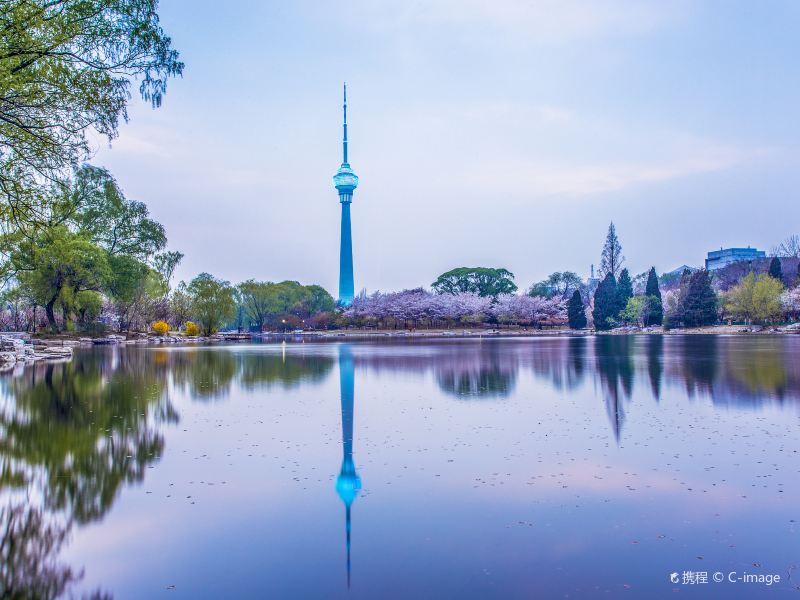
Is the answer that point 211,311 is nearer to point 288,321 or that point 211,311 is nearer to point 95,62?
point 288,321

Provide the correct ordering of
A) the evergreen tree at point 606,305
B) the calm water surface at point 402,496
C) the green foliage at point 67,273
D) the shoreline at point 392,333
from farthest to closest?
the evergreen tree at point 606,305 → the shoreline at point 392,333 → the green foliage at point 67,273 → the calm water surface at point 402,496

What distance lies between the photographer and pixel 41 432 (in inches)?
429

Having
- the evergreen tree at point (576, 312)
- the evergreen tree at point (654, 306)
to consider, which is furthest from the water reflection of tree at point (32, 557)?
the evergreen tree at point (654, 306)

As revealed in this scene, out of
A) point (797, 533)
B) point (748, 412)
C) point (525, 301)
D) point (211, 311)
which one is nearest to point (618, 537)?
point (797, 533)

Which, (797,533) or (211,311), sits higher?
(211,311)

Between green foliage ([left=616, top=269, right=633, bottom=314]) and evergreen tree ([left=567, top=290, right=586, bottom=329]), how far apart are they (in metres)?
4.60

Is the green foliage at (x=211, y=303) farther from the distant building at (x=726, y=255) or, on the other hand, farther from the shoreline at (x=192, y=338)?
the distant building at (x=726, y=255)

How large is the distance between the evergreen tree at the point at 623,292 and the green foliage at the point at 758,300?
12.5 m

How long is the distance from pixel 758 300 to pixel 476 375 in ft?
192

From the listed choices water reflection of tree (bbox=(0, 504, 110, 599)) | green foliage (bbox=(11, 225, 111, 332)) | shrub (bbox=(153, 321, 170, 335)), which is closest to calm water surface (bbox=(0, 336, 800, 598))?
water reflection of tree (bbox=(0, 504, 110, 599))

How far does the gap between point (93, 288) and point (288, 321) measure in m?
46.9

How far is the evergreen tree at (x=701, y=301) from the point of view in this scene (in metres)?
72.1

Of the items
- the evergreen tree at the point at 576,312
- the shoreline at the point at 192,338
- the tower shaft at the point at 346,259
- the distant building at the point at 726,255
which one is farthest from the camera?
the distant building at the point at 726,255

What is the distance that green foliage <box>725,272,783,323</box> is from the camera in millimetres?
66688
